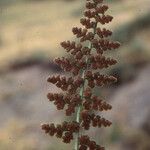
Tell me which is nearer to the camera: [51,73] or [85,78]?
[85,78]

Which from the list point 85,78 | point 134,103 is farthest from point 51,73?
point 85,78

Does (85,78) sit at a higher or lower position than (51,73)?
lower

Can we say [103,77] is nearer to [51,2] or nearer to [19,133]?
[19,133]

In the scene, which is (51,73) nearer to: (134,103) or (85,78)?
(134,103)

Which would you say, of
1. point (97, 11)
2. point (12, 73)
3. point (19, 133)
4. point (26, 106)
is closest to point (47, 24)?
point (12, 73)

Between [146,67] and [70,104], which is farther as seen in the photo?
[146,67]

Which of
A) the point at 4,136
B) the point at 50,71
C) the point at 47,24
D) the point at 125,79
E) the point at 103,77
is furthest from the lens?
the point at 47,24

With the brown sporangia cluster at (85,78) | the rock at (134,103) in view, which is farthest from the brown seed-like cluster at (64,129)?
the rock at (134,103)

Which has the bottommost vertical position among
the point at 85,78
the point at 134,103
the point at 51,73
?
the point at 85,78

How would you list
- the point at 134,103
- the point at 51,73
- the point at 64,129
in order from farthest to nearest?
the point at 51,73 → the point at 134,103 → the point at 64,129
